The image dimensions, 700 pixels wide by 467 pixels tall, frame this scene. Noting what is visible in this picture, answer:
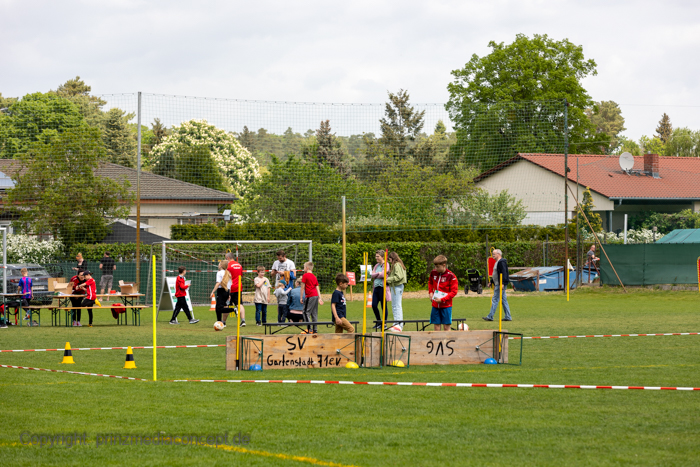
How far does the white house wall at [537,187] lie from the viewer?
40875mm

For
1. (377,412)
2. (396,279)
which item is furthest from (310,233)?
(377,412)

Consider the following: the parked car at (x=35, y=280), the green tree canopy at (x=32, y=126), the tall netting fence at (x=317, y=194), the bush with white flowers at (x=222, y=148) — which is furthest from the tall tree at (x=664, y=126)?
the parked car at (x=35, y=280)

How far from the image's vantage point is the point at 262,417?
7.25m

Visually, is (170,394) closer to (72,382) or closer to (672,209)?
(72,382)

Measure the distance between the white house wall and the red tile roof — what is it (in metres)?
0.57

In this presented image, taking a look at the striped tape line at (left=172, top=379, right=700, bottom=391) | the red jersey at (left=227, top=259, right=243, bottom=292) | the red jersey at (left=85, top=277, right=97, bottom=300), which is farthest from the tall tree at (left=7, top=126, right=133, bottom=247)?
the striped tape line at (left=172, top=379, right=700, bottom=391)

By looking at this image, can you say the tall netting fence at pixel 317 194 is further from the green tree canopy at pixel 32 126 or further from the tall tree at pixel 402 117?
the tall tree at pixel 402 117

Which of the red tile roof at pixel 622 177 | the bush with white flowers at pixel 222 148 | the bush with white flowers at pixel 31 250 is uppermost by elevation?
the bush with white flowers at pixel 222 148

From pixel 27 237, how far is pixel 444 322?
2510 cm

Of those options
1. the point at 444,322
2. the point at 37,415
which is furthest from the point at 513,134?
the point at 37,415

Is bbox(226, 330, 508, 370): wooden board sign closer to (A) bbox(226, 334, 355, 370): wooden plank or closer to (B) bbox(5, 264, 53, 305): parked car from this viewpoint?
(A) bbox(226, 334, 355, 370): wooden plank

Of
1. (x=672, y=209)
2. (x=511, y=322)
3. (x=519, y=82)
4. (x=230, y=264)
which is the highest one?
(x=519, y=82)

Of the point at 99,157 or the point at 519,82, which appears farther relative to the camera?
the point at 519,82

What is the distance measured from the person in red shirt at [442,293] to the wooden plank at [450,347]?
1.17 meters
